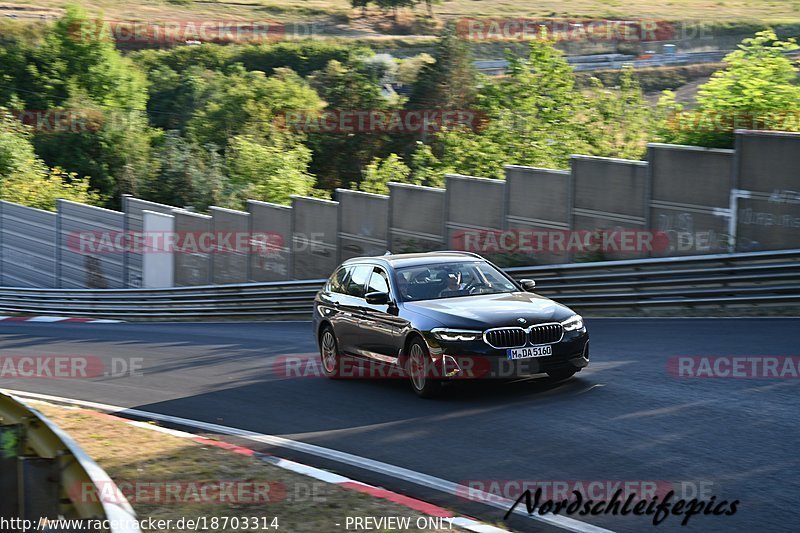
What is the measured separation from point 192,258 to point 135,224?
135 inches

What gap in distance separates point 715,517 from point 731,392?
4.02 metres

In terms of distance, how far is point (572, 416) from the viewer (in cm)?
1022

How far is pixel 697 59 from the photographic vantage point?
3302 inches

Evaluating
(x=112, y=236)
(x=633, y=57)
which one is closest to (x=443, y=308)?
(x=112, y=236)

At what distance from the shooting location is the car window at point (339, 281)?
566 inches

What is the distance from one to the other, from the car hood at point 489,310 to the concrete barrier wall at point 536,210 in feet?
31.5

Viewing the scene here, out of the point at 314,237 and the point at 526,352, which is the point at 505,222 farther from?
the point at 526,352

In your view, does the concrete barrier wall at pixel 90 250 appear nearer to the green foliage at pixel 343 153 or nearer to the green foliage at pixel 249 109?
the green foliage at pixel 249 109

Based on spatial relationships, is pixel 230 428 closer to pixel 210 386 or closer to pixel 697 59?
pixel 210 386

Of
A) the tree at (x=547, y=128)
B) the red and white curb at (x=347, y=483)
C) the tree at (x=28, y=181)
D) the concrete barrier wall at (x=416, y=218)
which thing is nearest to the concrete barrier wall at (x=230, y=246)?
the concrete barrier wall at (x=416, y=218)

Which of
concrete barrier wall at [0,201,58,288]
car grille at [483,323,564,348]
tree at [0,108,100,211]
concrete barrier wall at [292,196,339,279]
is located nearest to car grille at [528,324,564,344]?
car grille at [483,323,564,348]

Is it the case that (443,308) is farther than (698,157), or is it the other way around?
(698,157)

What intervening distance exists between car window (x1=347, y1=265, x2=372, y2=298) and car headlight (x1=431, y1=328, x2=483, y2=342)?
2.35m

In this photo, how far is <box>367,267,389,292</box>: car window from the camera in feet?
42.7
